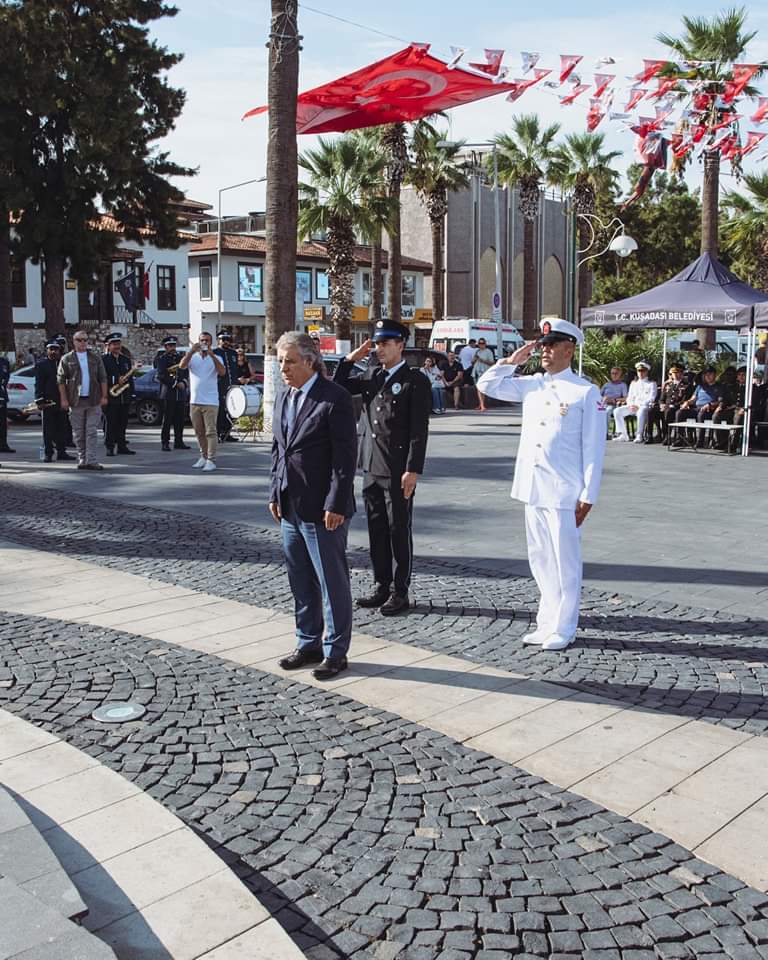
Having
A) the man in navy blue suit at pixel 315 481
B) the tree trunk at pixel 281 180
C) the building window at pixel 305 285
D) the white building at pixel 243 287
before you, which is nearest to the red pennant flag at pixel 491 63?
the tree trunk at pixel 281 180

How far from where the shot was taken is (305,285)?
57.1 metres

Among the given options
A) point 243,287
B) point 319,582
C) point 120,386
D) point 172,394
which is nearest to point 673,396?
point 172,394

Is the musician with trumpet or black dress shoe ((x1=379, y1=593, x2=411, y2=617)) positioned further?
the musician with trumpet

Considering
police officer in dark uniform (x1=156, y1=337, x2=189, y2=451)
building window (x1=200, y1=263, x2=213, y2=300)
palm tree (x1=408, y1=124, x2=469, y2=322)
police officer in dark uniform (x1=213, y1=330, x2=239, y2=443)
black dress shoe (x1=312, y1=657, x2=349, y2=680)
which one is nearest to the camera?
black dress shoe (x1=312, y1=657, x2=349, y2=680)

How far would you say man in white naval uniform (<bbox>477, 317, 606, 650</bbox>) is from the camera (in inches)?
226

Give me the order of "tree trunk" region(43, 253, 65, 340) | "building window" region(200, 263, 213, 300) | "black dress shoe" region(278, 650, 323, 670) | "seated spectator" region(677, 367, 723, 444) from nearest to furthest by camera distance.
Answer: "black dress shoe" region(278, 650, 323, 670)
"seated spectator" region(677, 367, 723, 444)
"tree trunk" region(43, 253, 65, 340)
"building window" region(200, 263, 213, 300)

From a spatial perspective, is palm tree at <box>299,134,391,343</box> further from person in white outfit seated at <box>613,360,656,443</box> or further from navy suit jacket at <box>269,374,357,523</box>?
navy suit jacket at <box>269,374,357,523</box>

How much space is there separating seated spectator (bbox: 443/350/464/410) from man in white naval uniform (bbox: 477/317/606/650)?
20.5 m

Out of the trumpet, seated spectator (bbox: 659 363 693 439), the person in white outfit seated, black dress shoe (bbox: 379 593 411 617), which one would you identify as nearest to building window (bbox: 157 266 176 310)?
the person in white outfit seated

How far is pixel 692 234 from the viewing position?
52156 millimetres

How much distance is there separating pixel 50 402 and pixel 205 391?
8.77 ft

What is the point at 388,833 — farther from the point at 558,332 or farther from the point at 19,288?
the point at 19,288

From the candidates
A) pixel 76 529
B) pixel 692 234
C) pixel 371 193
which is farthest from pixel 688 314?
pixel 692 234

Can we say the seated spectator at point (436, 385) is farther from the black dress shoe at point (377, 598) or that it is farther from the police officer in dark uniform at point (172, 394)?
the black dress shoe at point (377, 598)
